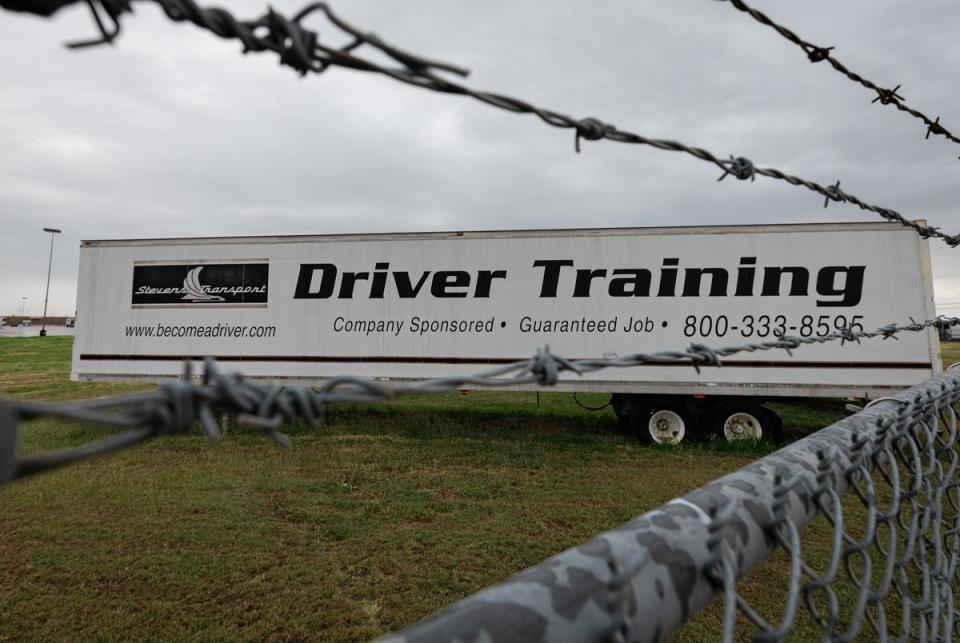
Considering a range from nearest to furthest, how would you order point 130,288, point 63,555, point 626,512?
point 63,555 < point 626,512 < point 130,288

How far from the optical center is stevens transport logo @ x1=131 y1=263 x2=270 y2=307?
9680 millimetres

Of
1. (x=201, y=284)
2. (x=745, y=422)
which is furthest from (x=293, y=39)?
(x=201, y=284)

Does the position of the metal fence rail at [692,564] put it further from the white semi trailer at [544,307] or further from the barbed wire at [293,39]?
the white semi trailer at [544,307]

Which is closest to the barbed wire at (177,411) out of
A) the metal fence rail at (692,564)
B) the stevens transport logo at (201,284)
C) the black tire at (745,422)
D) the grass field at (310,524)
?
the metal fence rail at (692,564)

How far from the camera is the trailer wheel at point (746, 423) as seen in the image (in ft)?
28.1

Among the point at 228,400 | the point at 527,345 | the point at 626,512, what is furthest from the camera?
the point at 527,345

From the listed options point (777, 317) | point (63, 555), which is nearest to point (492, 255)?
point (777, 317)

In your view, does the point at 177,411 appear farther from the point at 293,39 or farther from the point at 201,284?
the point at 201,284

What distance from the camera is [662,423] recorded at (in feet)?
29.3

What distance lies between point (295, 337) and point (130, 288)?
3370 mm

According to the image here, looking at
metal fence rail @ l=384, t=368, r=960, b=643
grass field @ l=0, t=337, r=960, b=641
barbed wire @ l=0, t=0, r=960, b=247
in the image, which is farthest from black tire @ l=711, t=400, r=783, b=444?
barbed wire @ l=0, t=0, r=960, b=247

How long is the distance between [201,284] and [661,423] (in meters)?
8.51

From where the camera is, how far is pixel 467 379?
0.77m

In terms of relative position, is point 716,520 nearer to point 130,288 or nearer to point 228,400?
point 228,400
